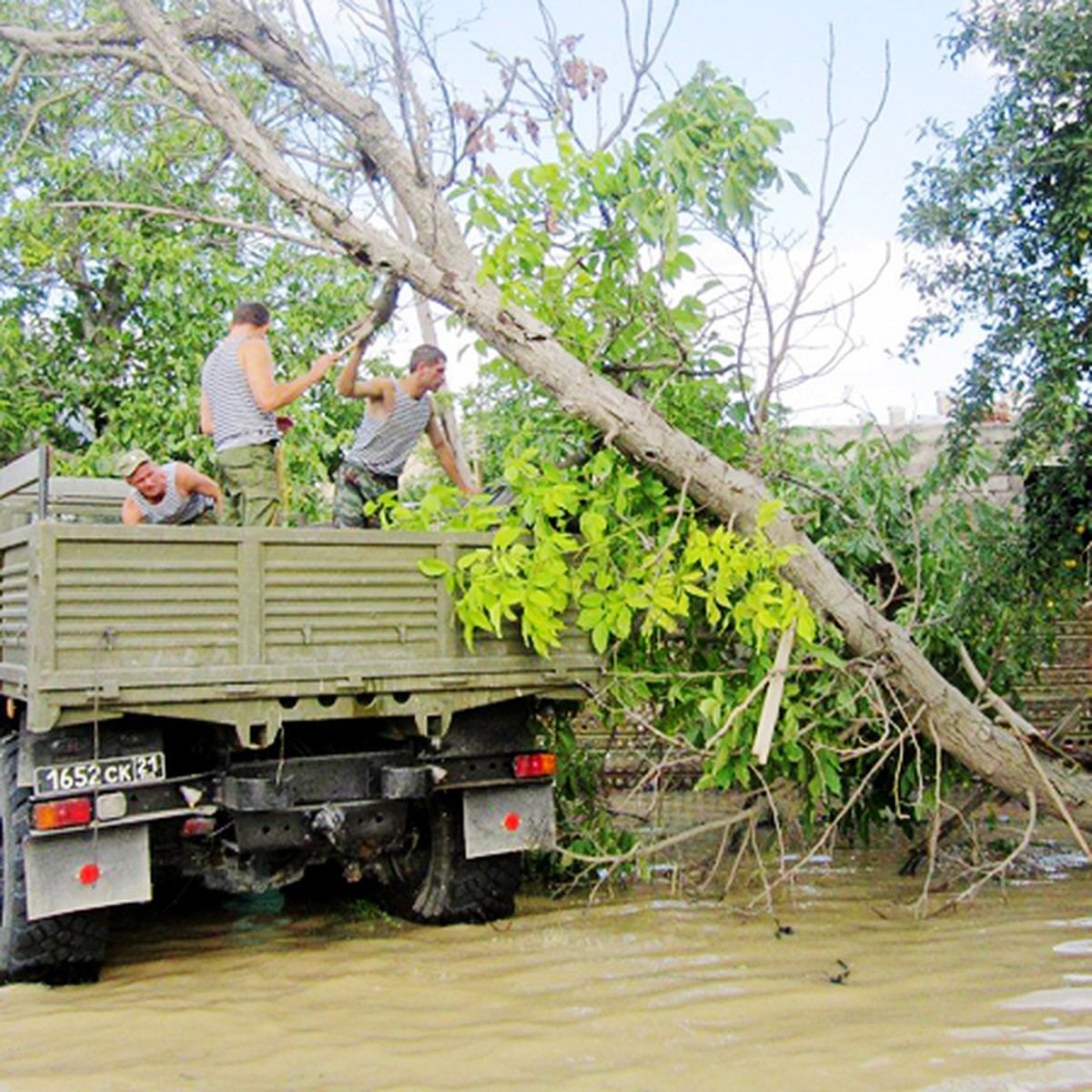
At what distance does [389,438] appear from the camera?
698 centimetres

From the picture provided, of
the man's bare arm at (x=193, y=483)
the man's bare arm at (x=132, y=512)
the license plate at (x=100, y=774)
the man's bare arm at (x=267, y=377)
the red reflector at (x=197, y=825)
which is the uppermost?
the man's bare arm at (x=267, y=377)

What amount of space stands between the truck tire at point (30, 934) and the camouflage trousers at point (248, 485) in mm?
1646

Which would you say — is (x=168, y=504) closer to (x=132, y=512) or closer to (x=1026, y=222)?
(x=132, y=512)

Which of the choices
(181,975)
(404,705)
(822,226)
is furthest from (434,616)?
(822,226)

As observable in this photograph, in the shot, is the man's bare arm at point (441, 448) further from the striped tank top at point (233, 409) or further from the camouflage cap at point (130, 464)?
the camouflage cap at point (130, 464)

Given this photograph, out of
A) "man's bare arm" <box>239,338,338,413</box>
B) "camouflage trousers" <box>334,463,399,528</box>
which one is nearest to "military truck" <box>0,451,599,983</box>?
"man's bare arm" <box>239,338,338,413</box>

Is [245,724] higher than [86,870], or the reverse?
[245,724]

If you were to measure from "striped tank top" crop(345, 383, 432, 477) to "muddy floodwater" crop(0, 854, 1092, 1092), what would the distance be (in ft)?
7.76

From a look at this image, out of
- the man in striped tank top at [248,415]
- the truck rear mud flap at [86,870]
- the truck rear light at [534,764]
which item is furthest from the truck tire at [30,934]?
the truck rear light at [534,764]

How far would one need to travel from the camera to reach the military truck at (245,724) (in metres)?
4.92

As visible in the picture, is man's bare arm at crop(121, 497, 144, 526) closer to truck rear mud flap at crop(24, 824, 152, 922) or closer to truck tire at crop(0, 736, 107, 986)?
truck tire at crop(0, 736, 107, 986)

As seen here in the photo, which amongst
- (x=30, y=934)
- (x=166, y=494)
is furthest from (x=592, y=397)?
(x=30, y=934)

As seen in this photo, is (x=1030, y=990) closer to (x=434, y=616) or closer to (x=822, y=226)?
(x=434, y=616)

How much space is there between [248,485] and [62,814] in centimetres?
198
